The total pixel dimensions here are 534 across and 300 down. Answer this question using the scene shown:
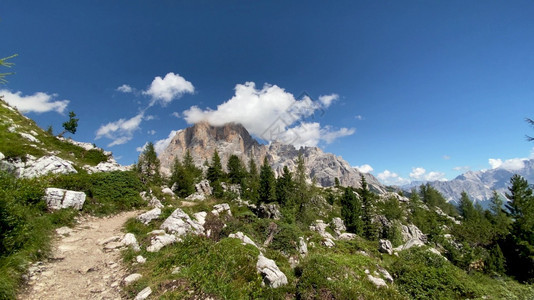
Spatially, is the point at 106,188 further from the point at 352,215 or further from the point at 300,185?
the point at 352,215

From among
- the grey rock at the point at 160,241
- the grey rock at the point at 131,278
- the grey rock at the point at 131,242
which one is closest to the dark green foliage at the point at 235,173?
the grey rock at the point at 131,242

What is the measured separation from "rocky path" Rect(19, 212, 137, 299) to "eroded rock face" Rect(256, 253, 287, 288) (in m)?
5.07

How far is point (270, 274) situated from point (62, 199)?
14517 mm

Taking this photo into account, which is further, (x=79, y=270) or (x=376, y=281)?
(x=376, y=281)

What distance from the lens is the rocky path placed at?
7.13m

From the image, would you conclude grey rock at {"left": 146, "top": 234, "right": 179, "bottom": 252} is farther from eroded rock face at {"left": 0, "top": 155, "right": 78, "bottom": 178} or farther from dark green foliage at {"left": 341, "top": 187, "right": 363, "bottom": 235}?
dark green foliage at {"left": 341, "top": 187, "right": 363, "bottom": 235}

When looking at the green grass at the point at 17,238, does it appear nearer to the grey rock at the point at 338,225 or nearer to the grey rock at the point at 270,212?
the grey rock at the point at 270,212

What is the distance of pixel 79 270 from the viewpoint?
338 inches

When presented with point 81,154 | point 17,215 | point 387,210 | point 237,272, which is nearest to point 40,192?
point 17,215

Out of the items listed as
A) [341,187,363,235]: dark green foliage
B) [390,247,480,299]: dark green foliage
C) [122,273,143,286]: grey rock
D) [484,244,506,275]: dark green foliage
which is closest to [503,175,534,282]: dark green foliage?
[484,244,506,275]: dark green foliage

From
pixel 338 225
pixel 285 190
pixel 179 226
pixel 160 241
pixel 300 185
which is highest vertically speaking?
pixel 300 185

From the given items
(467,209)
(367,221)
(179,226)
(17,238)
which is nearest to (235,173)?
(367,221)

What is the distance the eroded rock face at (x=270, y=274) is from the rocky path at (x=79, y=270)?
Answer: 5072 millimetres

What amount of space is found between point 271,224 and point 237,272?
899 centimetres
